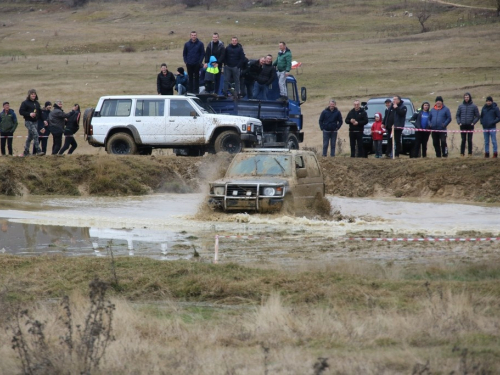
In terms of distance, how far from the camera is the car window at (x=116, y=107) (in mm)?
23766

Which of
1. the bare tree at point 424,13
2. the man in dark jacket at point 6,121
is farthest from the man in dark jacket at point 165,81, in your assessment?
the bare tree at point 424,13

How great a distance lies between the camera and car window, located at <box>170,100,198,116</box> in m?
23.5

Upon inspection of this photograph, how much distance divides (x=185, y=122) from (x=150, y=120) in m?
0.92

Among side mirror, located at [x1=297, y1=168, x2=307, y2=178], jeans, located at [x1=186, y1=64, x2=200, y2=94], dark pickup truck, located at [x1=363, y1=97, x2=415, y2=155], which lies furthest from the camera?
dark pickup truck, located at [x1=363, y1=97, x2=415, y2=155]

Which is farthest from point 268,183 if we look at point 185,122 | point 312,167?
point 185,122

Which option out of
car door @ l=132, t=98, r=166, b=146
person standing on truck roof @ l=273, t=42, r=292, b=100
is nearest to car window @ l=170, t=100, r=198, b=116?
car door @ l=132, t=98, r=166, b=146

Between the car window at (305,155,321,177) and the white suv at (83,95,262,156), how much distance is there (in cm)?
529

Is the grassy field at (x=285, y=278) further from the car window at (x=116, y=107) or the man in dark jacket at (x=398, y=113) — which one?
the car window at (x=116, y=107)

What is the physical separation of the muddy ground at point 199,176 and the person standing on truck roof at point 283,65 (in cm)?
233

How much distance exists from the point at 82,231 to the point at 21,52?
5366cm

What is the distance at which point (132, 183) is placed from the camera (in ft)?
76.7

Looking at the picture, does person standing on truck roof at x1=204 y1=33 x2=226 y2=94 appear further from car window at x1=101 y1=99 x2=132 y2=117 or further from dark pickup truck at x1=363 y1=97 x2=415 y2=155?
dark pickup truck at x1=363 y1=97 x2=415 y2=155

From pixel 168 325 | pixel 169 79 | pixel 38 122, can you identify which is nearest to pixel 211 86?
pixel 169 79

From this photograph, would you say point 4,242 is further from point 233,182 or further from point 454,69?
point 454,69
